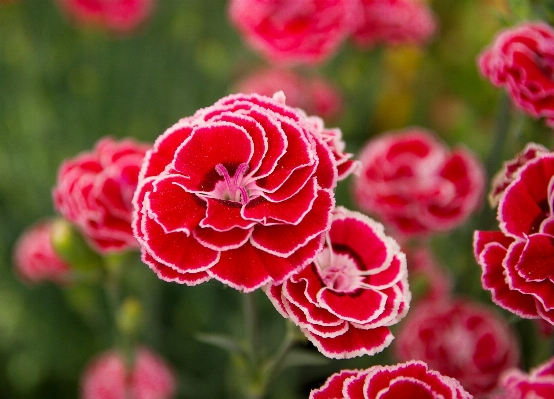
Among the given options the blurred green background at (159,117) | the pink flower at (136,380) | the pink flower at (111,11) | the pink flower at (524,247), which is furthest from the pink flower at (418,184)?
the pink flower at (111,11)

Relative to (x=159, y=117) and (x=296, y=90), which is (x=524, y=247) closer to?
(x=296, y=90)

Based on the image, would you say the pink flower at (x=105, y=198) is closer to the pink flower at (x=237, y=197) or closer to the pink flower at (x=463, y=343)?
the pink flower at (x=237, y=197)

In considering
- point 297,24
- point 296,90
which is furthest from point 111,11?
point 297,24

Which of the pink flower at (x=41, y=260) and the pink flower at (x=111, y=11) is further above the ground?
the pink flower at (x=111, y=11)

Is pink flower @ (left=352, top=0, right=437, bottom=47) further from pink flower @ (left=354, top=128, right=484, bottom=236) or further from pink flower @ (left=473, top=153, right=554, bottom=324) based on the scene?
pink flower @ (left=473, top=153, right=554, bottom=324)

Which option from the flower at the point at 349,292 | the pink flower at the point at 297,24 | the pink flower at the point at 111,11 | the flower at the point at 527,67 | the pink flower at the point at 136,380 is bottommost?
the pink flower at the point at 136,380

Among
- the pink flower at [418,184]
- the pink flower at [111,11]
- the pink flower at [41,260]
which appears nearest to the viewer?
the pink flower at [418,184]

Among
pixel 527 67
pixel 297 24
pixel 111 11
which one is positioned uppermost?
pixel 111 11

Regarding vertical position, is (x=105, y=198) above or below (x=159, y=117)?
below
